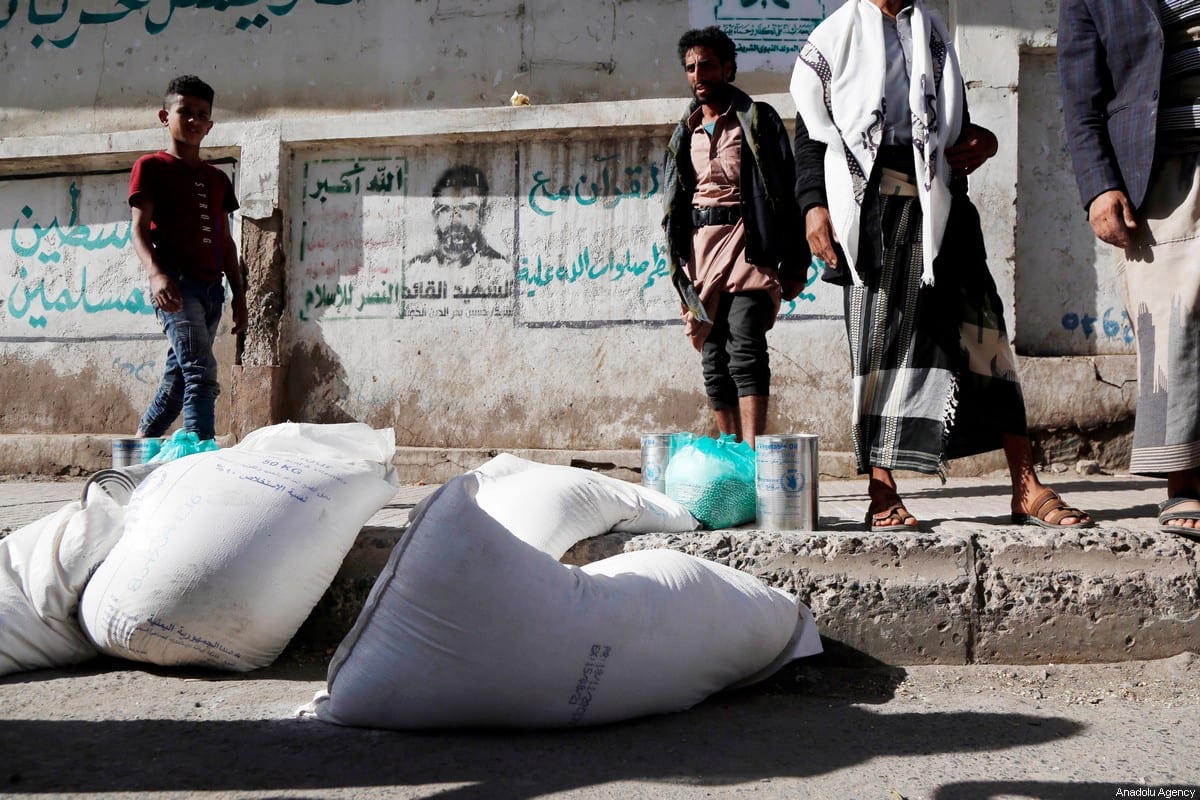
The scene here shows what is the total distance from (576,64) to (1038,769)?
15.3 feet

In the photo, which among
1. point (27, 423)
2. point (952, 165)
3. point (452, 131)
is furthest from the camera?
point (27, 423)

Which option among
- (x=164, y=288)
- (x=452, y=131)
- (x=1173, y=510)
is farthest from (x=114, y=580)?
(x=452, y=131)

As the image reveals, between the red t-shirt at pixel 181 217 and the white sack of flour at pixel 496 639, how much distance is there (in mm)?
2602

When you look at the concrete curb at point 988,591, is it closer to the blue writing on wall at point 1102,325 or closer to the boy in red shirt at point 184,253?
the boy in red shirt at point 184,253

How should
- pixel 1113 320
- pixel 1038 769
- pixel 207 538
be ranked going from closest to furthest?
pixel 1038 769, pixel 207 538, pixel 1113 320

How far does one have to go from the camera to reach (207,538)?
6.97 feet

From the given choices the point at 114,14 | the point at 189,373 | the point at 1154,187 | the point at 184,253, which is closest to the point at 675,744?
the point at 1154,187

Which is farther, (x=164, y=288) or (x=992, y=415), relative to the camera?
(x=164, y=288)

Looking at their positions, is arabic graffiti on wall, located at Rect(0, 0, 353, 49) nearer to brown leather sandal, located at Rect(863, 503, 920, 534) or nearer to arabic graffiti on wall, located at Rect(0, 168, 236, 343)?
arabic graffiti on wall, located at Rect(0, 168, 236, 343)

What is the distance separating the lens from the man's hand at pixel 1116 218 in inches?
98.5

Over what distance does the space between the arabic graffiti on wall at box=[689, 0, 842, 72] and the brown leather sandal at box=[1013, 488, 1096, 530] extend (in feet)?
11.0

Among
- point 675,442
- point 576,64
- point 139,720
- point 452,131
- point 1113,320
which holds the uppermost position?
point 576,64

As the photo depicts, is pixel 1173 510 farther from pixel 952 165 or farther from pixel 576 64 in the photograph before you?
pixel 576 64

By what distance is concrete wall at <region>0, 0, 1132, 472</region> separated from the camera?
190 inches
